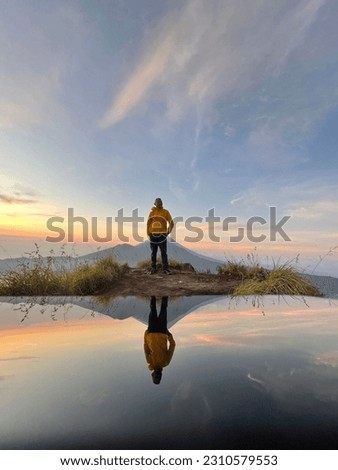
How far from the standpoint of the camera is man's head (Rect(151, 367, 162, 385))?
214 cm

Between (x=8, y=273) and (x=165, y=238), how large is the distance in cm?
524

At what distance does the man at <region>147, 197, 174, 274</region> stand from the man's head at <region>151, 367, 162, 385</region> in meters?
8.73

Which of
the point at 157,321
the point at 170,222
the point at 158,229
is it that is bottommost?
the point at 157,321

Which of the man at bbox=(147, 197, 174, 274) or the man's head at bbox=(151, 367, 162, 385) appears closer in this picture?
the man's head at bbox=(151, 367, 162, 385)

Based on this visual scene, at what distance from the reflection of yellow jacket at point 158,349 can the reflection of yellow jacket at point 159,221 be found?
771 cm

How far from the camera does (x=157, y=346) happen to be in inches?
117

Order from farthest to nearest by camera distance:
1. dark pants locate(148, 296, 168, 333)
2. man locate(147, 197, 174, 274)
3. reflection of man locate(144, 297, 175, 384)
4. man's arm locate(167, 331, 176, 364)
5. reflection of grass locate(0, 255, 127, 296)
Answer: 1. man locate(147, 197, 174, 274)
2. reflection of grass locate(0, 255, 127, 296)
3. dark pants locate(148, 296, 168, 333)
4. man's arm locate(167, 331, 176, 364)
5. reflection of man locate(144, 297, 175, 384)

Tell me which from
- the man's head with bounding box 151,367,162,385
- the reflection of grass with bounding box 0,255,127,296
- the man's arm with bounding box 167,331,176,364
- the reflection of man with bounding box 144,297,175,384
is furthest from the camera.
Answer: the reflection of grass with bounding box 0,255,127,296

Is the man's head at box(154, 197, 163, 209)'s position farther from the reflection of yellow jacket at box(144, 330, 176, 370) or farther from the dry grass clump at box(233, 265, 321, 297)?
the reflection of yellow jacket at box(144, 330, 176, 370)

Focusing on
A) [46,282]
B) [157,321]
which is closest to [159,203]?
[46,282]

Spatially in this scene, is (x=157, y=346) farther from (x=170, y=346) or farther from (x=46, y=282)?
(x=46, y=282)

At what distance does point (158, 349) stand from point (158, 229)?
833 centimetres

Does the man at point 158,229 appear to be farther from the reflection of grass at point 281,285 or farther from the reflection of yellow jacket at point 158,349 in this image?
the reflection of yellow jacket at point 158,349

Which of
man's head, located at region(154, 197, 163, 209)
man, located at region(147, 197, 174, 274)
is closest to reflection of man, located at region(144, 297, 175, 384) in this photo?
man, located at region(147, 197, 174, 274)
